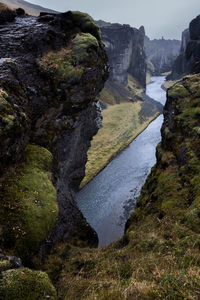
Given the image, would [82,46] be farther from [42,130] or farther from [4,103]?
[4,103]

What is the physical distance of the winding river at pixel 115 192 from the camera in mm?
30131

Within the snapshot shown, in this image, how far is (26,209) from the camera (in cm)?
1206

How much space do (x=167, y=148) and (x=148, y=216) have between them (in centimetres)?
910

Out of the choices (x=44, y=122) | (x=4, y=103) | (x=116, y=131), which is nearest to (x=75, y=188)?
(x=44, y=122)

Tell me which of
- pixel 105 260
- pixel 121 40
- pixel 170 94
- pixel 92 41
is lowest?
pixel 105 260

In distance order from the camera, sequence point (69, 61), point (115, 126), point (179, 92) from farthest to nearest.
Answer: point (115, 126)
point (179, 92)
point (69, 61)

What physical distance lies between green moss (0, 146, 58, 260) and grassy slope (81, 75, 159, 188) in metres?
26.0

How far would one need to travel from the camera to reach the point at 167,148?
22.9 meters

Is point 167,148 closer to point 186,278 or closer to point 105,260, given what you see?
point 105,260

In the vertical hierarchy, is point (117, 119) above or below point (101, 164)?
above

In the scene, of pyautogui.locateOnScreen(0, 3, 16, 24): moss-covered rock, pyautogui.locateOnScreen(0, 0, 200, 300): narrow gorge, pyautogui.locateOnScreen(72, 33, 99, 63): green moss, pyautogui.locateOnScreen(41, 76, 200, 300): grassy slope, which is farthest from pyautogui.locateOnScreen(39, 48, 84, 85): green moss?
pyautogui.locateOnScreen(41, 76, 200, 300): grassy slope

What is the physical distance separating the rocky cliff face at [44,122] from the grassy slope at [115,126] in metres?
17.7

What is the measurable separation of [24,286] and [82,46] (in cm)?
2343

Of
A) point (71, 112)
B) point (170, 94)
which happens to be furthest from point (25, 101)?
point (170, 94)
